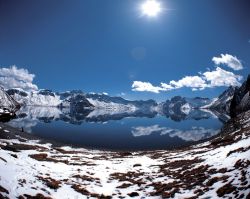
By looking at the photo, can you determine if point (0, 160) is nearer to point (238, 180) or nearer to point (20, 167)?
point (20, 167)

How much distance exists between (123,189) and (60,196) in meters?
7.37

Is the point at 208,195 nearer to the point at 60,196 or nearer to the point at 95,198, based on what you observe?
the point at 95,198

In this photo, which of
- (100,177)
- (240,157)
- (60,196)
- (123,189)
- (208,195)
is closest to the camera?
(208,195)

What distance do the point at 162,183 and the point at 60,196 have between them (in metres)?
11.7

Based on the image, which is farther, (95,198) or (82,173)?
(82,173)

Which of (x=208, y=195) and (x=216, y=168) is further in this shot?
(x=216, y=168)

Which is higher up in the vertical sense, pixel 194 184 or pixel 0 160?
pixel 0 160

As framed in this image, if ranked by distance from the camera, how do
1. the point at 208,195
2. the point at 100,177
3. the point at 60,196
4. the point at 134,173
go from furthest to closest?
1. the point at 134,173
2. the point at 100,177
3. the point at 60,196
4. the point at 208,195

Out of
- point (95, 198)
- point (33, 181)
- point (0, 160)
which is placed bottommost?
point (95, 198)

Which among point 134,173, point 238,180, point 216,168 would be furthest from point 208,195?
point 134,173

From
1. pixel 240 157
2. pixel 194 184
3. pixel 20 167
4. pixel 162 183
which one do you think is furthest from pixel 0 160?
pixel 240 157

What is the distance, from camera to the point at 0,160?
A: 83.9 ft

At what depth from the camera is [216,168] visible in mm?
26906

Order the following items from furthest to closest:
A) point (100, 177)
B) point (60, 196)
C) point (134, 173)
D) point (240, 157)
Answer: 1. point (134, 173)
2. point (100, 177)
3. point (240, 157)
4. point (60, 196)
